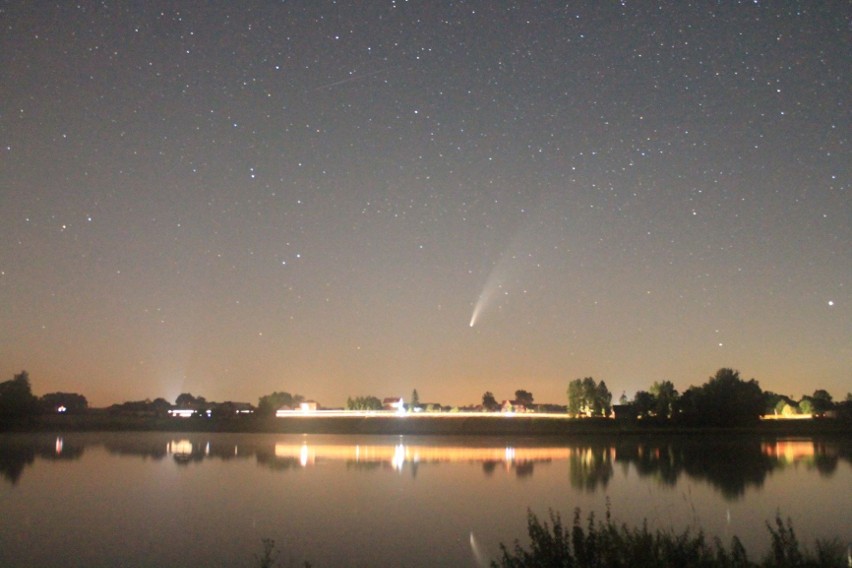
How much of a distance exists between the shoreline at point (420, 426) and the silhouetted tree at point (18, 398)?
3.28 metres

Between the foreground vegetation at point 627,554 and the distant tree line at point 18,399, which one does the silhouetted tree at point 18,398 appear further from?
the foreground vegetation at point 627,554

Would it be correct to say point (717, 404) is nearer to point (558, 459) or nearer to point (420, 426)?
point (420, 426)

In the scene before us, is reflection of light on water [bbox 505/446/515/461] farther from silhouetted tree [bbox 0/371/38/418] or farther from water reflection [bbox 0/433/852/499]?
silhouetted tree [bbox 0/371/38/418]

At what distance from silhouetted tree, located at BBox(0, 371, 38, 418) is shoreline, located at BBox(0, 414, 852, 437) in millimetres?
3281

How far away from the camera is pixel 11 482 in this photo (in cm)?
3278

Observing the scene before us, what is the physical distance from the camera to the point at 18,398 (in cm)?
11581

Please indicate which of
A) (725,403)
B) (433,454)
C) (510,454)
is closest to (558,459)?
(510,454)

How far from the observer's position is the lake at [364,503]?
18484mm

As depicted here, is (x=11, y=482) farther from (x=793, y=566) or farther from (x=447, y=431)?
(x=447, y=431)

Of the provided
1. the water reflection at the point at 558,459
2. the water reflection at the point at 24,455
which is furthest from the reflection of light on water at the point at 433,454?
the water reflection at the point at 24,455

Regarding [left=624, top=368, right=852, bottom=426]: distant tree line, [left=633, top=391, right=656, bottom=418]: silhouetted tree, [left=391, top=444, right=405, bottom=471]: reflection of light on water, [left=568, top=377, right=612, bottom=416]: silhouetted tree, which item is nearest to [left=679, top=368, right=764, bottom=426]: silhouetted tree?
[left=624, top=368, right=852, bottom=426]: distant tree line

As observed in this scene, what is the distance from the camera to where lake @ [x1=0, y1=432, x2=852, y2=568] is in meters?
18.5

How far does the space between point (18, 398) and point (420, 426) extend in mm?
62057

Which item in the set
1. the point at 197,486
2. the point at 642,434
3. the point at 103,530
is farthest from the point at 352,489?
the point at 642,434
